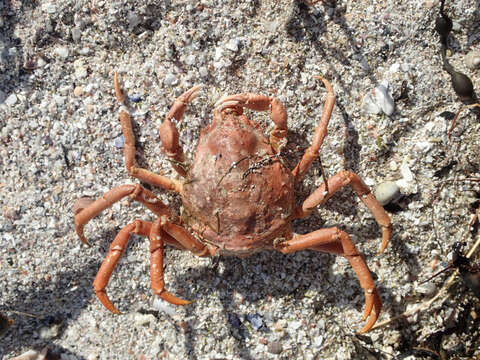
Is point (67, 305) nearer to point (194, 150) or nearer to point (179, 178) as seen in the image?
point (179, 178)

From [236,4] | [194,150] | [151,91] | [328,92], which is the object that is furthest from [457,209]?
[151,91]

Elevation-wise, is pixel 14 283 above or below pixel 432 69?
below

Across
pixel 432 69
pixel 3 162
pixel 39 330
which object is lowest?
pixel 39 330

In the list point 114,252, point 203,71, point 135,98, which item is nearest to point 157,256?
point 114,252

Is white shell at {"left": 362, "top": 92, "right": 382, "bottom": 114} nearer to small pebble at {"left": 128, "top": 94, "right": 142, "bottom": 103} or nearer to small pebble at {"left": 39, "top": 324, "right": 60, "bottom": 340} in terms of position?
small pebble at {"left": 128, "top": 94, "right": 142, "bottom": 103}

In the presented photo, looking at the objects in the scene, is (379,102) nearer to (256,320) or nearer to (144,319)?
(256,320)

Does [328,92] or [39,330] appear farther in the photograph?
[39,330]

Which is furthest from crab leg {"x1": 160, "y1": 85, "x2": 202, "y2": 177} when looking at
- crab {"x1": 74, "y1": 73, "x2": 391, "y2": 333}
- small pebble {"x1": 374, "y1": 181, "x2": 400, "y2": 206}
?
small pebble {"x1": 374, "y1": 181, "x2": 400, "y2": 206}
